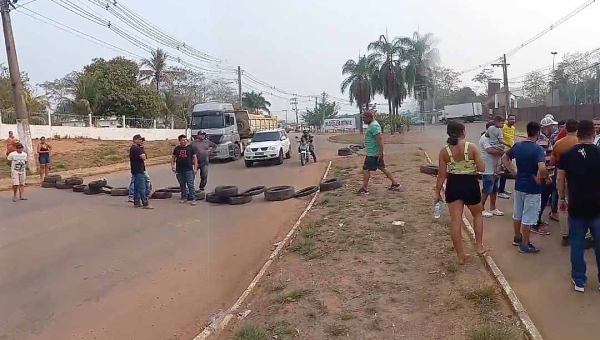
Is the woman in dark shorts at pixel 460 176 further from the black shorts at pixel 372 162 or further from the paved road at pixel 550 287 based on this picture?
the black shorts at pixel 372 162

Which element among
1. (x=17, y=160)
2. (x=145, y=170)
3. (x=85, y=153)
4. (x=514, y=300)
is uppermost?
(x=17, y=160)

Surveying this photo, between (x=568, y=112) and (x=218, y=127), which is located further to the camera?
(x=568, y=112)

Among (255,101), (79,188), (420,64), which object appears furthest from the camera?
(255,101)

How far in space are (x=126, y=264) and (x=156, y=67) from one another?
180 ft

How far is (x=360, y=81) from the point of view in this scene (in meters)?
52.6

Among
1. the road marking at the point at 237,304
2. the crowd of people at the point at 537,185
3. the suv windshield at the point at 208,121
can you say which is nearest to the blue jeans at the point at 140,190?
the road marking at the point at 237,304

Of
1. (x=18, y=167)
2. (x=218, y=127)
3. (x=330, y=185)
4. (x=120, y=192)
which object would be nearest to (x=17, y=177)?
(x=18, y=167)

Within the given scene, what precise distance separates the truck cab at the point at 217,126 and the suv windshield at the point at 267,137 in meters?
2.50

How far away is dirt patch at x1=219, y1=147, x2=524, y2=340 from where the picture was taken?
15.4 ft

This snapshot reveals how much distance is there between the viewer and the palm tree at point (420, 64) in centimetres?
4956

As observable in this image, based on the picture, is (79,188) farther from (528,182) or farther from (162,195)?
(528,182)

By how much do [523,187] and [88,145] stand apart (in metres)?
30.3

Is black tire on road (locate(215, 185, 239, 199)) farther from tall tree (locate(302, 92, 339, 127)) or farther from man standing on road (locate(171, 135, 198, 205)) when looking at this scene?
tall tree (locate(302, 92, 339, 127))

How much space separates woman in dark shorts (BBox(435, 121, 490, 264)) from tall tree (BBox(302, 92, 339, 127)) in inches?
4047
